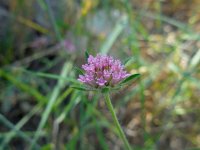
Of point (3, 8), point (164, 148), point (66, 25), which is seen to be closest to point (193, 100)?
point (164, 148)

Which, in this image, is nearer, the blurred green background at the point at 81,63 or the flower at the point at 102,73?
the flower at the point at 102,73

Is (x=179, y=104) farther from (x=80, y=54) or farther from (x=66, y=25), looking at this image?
(x=66, y=25)

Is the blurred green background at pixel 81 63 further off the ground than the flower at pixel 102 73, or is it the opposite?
the blurred green background at pixel 81 63

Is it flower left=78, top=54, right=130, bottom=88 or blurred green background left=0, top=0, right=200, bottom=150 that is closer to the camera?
flower left=78, top=54, right=130, bottom=88

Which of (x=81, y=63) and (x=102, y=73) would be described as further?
(x=81, y=63)
